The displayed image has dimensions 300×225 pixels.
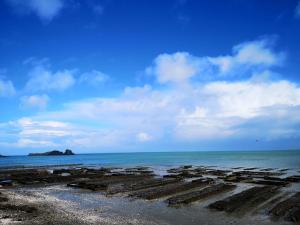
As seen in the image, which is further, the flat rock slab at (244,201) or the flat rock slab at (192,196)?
the flat rock slab at (192,196)

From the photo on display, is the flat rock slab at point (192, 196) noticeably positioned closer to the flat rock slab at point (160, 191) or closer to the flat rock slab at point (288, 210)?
the flat rock slab at point (160, 191)

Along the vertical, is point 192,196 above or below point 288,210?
above

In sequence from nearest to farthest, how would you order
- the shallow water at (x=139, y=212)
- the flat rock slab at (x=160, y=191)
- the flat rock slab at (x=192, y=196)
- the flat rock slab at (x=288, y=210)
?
the shallow water at (x=139, y=212), the flat rock slab at (x=288, y=210), the flat rock slab at (x=192, y=196), the flat rock slab at (x=160, y=191)

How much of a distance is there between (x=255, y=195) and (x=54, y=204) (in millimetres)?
16943

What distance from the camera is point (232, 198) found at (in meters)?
25.7

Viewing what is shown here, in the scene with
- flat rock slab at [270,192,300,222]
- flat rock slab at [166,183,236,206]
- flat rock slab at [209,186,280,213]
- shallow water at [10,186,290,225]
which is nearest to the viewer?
shallow water at [10,186,290,225]

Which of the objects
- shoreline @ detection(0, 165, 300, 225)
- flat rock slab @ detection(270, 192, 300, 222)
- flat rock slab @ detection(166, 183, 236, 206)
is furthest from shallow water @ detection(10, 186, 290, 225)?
flat rock slab @ detection(270, 192, 300, 222)

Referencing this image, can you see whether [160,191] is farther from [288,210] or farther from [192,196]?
[288,210]

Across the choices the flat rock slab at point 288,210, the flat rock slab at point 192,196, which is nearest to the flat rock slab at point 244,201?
the flat rock slab at point 288,210

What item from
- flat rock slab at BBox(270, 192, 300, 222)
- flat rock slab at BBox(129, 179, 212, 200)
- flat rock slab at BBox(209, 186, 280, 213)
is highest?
flat rock slab at BBox(129, 179, 212, 200)

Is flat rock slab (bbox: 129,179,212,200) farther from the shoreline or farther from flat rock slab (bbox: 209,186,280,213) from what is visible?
flat rock slab (bbox: 209,186,280,213)

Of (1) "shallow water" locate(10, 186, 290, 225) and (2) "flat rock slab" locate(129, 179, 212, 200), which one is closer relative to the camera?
(1) "shallow water" locate(10, 186, 290, 225)

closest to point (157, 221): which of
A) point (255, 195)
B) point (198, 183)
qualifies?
point (255, 195)

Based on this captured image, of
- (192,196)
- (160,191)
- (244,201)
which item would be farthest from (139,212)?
(160,191)
